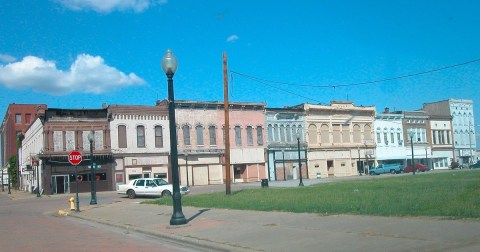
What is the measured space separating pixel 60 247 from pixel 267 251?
18.3ft

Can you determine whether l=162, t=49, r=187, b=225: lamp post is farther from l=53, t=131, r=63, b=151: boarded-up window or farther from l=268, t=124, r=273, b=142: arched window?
l=268, t=124, r=273, b=142: arched window

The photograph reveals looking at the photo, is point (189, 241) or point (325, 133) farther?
point (325, 133)

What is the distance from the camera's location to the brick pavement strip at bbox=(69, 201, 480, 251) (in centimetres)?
984

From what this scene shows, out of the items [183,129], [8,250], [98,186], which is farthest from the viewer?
[183,129]

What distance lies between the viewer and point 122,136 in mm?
54281

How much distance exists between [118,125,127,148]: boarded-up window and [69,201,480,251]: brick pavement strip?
37809mm

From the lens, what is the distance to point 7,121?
11062 cm

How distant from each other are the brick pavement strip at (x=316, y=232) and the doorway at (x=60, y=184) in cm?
3689

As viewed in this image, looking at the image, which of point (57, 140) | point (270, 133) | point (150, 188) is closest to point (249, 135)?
point (270, 133)

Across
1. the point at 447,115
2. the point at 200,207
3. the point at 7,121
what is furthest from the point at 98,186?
the point at 7,121

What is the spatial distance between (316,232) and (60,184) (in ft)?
145

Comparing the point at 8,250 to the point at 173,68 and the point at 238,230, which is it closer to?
the point at 238,230

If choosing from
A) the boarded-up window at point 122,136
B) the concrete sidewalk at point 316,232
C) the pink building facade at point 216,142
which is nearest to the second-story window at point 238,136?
the pink building facade at point 216,142

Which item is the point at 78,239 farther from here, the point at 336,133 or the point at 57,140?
the point at 336,133
